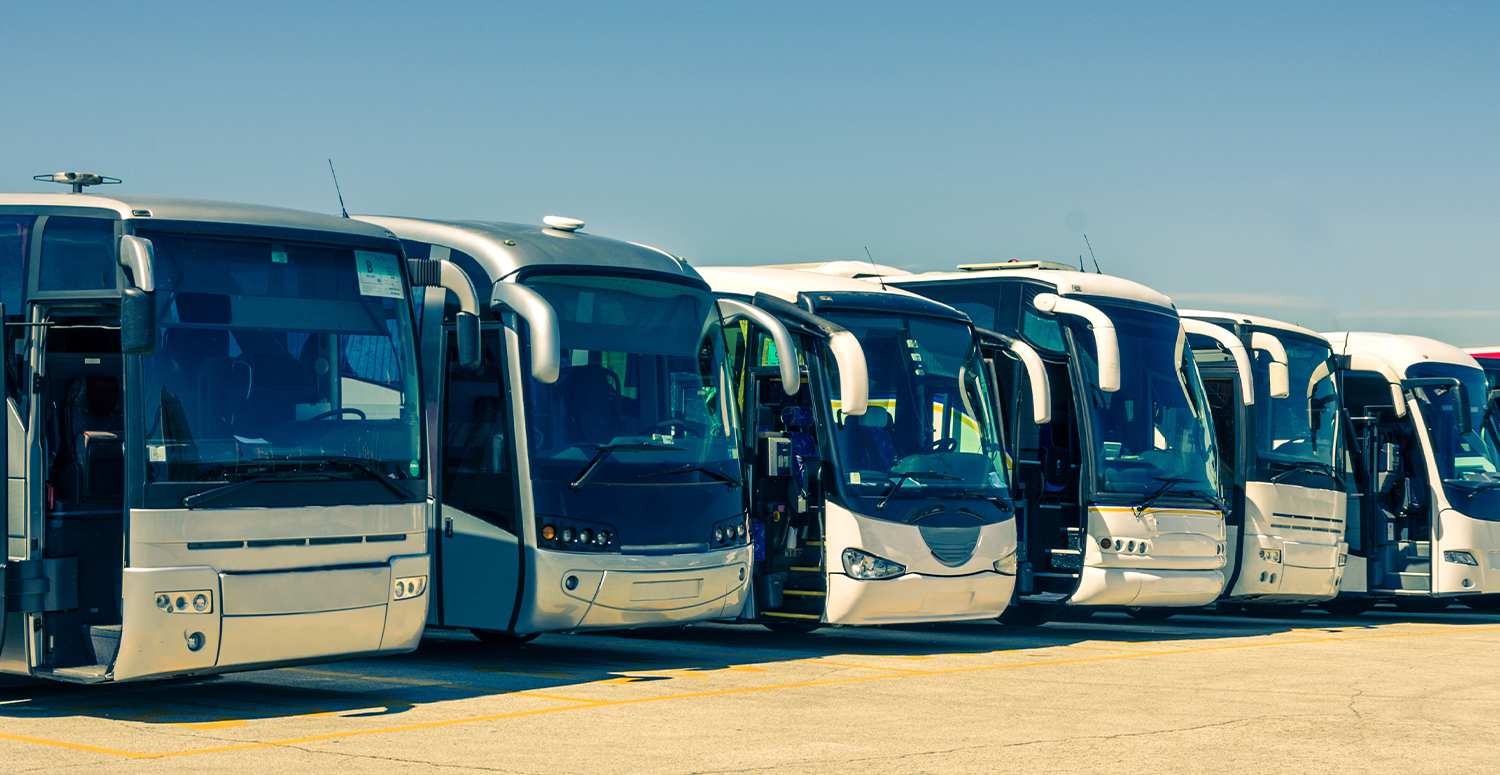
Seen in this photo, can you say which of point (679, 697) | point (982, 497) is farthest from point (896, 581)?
point (679, 697)

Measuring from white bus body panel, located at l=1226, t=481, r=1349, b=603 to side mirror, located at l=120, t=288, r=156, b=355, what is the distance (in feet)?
34.8

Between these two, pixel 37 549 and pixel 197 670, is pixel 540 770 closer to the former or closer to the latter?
pixel 197 670

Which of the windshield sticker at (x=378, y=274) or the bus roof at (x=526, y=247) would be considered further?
the bus roof at (x=526, y=247)

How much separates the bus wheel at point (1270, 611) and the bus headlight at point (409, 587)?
11.2 meters

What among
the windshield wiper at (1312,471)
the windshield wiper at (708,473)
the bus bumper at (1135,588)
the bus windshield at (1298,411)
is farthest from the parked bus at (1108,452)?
the windshield wiper at (708,473)

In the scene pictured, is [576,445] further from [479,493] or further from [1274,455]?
[1274,455]

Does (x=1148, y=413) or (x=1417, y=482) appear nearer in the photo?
(x=1148, y=413)

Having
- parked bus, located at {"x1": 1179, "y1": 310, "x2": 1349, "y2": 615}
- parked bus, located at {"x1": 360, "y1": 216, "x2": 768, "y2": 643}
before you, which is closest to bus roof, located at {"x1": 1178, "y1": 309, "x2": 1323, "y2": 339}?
parked bus, located at {"x1": 1179, "y1": 310, "x2": 1349, "y2": 615}

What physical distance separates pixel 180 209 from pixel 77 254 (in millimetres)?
595

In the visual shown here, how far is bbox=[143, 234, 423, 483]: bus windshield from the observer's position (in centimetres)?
952

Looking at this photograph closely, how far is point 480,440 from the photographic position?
39.7 ft

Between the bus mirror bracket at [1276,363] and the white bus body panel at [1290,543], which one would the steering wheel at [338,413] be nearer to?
the white bus body panel at [1290,543]

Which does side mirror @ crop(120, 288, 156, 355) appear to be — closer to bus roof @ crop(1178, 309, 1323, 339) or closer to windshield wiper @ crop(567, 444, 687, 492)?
windshield wiper @ crop(567, 444, 687, 492)

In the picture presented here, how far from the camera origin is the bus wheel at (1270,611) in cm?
1902
